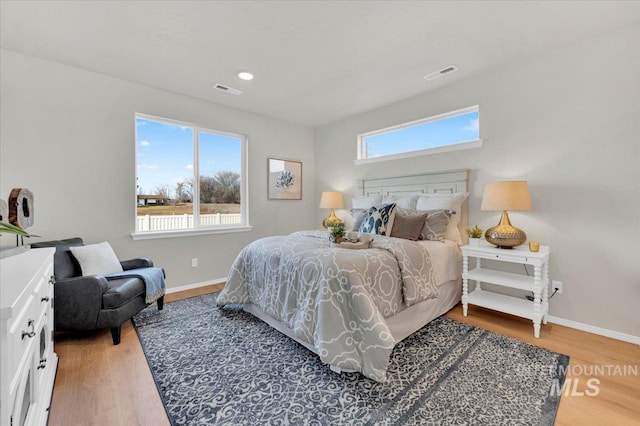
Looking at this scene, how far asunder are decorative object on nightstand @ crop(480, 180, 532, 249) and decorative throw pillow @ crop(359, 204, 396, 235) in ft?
2.94

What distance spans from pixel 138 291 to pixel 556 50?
14.7 feet

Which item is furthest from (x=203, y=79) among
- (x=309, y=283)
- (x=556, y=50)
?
(x=556, y=50)

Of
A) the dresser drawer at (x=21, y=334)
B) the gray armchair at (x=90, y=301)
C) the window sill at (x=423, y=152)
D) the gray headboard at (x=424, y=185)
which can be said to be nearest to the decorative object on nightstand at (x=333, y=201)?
the gray headboard at (x=424, y=185)

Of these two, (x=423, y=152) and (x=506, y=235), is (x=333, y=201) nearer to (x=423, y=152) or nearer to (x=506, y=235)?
(x=423, y=152)

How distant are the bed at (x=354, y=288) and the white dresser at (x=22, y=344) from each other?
1.39 m

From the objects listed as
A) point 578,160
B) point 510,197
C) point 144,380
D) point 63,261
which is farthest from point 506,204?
point 63,261

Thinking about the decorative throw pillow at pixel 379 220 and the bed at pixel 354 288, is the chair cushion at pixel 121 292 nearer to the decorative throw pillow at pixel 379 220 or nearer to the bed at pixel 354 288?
the bed at pixel 354 288

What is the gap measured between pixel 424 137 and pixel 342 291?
2701 millimetres

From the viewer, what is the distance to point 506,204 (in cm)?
250

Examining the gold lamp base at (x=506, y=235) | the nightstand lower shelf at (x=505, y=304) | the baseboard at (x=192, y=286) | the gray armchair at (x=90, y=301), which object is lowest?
the baseboard at (x=192, y=286)

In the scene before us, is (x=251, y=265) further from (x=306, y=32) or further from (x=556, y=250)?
(x=556, y=250)

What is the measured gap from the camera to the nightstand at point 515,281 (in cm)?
236

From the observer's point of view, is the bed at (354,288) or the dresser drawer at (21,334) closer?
the dresser drawer at (21,334)

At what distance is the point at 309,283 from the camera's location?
2.06 meters
